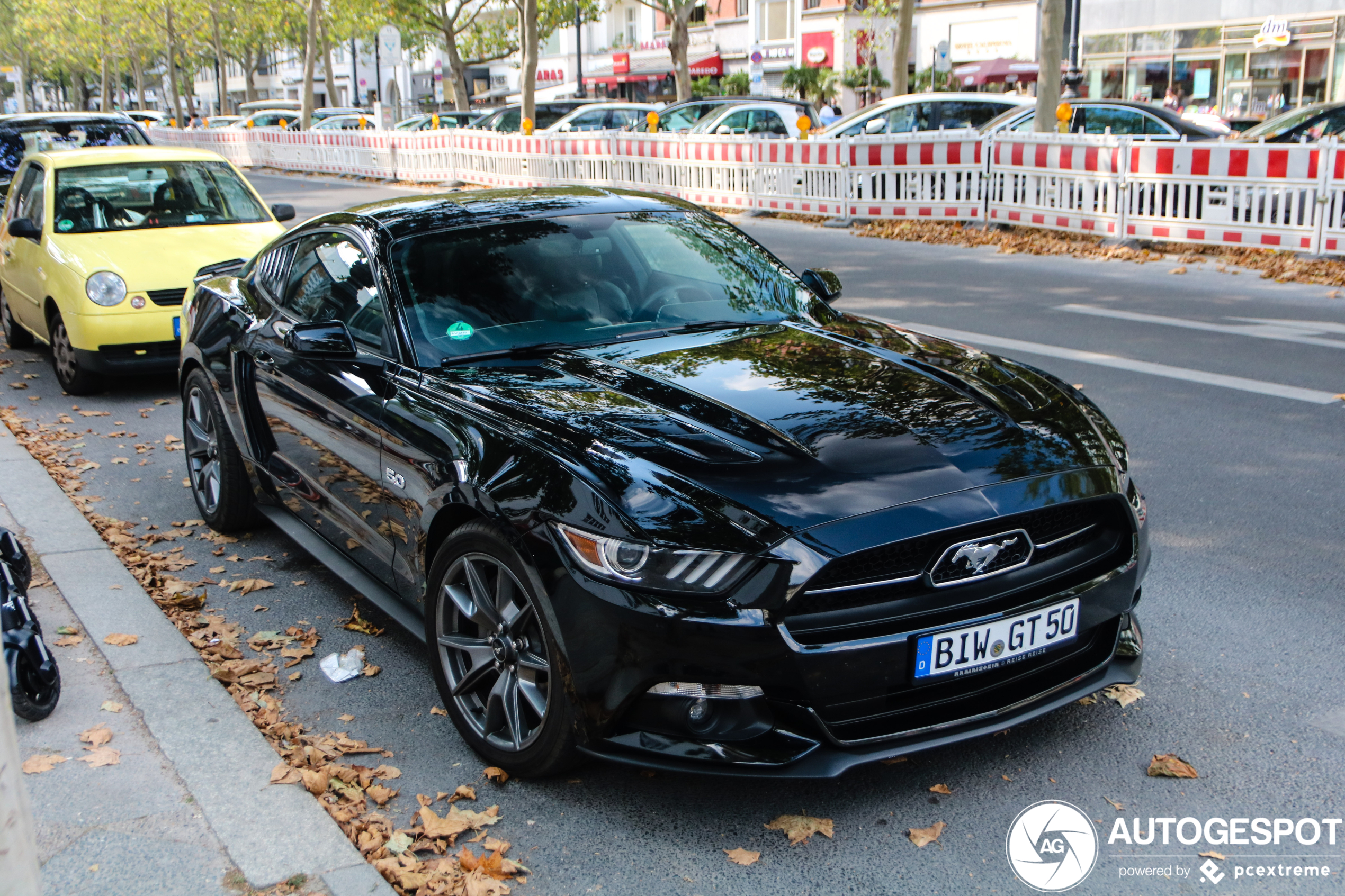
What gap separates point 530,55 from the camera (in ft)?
105

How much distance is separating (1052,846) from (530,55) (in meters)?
31.1

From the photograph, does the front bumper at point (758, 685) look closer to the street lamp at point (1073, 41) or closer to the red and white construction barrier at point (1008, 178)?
the red and white construction barrier at point (1008, 178)

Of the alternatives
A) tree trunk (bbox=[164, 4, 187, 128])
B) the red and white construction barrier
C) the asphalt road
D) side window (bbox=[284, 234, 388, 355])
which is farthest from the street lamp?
tree trunk (bbox=[164, 4, 187, 128])

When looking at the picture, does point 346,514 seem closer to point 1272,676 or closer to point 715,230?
point 715,230

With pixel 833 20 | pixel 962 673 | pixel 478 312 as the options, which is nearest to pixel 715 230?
pixel 478 312

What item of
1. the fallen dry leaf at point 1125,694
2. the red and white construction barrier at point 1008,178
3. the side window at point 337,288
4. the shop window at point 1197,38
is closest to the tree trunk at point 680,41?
the shop window at point 1197,38

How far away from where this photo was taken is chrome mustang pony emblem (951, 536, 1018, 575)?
3156mm

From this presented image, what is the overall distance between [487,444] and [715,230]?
6.40 ft

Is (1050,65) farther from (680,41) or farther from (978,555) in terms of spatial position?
(680,41)

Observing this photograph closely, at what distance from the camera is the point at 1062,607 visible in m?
3.33

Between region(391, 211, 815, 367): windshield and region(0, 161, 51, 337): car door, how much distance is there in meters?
5.75

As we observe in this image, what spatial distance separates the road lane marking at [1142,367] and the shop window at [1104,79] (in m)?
35.4

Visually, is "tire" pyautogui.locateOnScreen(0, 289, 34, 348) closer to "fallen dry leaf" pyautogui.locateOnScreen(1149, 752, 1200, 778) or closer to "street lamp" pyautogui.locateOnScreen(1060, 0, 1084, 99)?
"fallen dry leaf" pyautogui.locateOnScreen(1149, 752, 1200, 778)

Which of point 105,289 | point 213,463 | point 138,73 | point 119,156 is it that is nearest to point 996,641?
point 213,463
